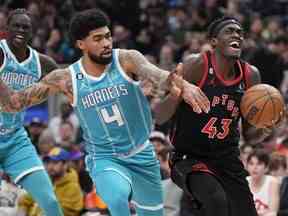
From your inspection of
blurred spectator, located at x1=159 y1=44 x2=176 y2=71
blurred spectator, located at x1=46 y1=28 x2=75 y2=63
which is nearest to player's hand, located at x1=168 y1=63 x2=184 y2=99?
blurred spectator, located at x1=159 y1=44 x2=176 y2=71

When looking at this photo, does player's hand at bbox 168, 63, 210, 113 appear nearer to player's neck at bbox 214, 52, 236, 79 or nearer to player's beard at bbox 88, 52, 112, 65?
player's neck at bbox 214, 52, 236, 79

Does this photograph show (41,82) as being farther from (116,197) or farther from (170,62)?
(170,62)

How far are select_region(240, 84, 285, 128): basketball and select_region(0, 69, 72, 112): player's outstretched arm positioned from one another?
55.1 inches

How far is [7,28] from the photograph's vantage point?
8.08 meters

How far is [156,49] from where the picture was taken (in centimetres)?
1602

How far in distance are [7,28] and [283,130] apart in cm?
515

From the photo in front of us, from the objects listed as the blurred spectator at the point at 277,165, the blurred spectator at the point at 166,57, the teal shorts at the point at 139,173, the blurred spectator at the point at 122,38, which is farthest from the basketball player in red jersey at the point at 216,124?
the blurred spectator at the point at 122,38

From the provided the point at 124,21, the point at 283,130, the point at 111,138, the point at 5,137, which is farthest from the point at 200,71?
the point at 124,21

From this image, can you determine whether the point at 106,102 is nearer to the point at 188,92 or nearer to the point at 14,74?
the point at 188,92

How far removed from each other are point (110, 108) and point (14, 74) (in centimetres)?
122

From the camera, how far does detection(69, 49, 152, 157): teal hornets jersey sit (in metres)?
7.09

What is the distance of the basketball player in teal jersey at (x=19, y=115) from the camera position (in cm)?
790

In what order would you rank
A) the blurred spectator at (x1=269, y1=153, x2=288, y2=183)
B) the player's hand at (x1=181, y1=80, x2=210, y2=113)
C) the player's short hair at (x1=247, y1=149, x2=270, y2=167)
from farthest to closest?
1. the blurred spectator at (x1=269, y1=153, x2=288, y2=183)
2. the player's short hair at (x1=247, y1=149, x2=270, y2=167)
3. the player's hand at (x1=181, y1=80, x2=210, y2=113)

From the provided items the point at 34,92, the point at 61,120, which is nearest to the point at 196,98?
the point at 34,92
